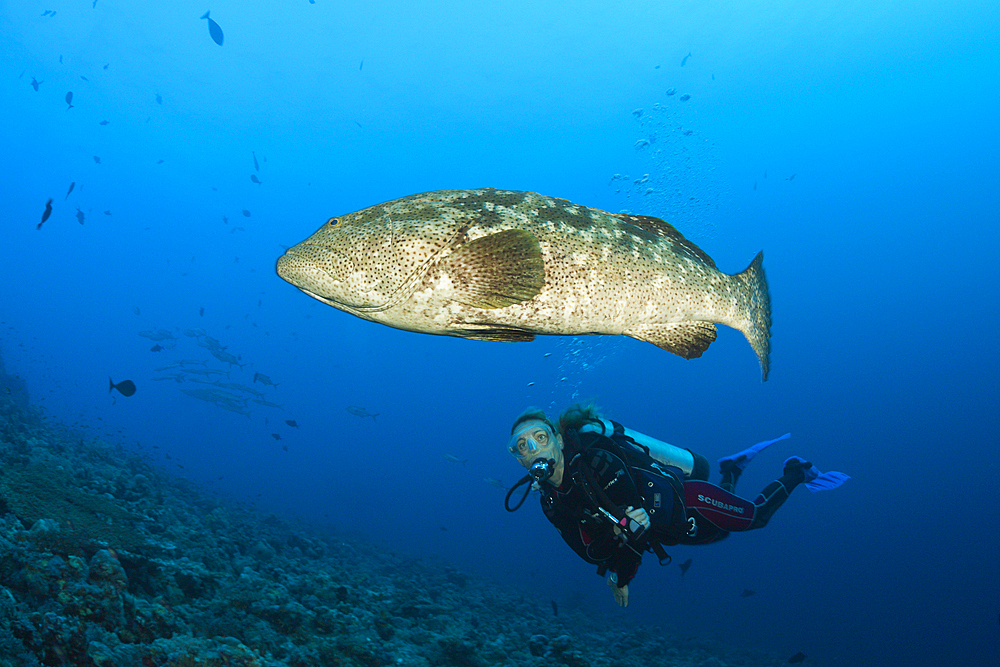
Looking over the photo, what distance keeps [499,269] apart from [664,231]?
1184 mm

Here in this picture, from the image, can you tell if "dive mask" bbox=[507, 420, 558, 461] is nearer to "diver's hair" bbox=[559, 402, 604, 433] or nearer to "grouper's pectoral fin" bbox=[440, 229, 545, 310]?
"diver's hair" bbox=[559, 402, 604, 433]

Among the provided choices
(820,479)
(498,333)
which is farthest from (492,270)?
(820,479)

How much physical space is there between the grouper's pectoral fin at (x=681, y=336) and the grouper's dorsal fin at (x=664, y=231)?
0.40 metres

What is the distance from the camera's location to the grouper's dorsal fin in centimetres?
225

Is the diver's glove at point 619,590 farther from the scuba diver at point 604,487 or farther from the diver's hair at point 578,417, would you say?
the diver's hair at point 578,417

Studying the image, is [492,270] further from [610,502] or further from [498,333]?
[610,502]

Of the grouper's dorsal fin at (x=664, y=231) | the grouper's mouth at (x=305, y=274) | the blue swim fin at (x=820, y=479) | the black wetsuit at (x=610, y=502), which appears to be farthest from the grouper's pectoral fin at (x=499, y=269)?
the blue swim fin at (x=820, y=479)

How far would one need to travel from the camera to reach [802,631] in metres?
30.1

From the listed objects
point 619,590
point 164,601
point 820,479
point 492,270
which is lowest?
point 164,601

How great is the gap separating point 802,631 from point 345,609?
38.7 m

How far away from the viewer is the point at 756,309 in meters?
2.34

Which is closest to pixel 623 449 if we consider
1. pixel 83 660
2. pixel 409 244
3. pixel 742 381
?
pixel 409 244

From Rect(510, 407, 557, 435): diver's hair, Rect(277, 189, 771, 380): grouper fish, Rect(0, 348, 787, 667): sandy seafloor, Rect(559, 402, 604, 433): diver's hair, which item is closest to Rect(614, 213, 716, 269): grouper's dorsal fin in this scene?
Rect(277, 189, 771, 380): grouper fish

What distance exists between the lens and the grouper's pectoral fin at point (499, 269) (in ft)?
5.48
